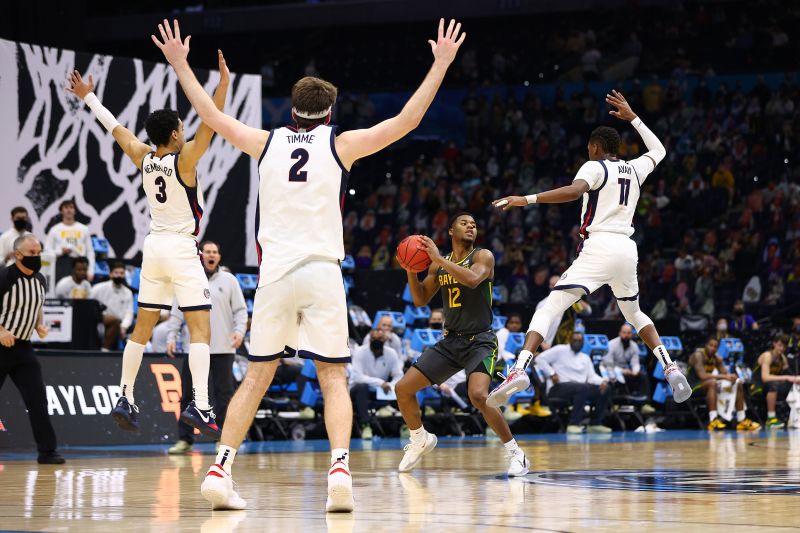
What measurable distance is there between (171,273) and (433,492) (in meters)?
2.95

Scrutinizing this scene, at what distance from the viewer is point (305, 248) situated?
635 centimetres

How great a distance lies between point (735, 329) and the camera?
885 inches

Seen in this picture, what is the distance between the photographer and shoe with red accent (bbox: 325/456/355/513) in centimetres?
614

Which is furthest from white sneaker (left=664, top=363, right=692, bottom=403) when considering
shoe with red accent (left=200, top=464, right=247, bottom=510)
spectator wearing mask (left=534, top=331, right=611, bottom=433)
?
spectator wearing mask (left=534, top=331, right=611, bottom=433)

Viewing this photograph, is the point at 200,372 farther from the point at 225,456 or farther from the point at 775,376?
the point at 775,376

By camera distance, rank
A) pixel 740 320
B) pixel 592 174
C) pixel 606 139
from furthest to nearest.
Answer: pixel 740 320
pixel 606 139
pixel 592 174

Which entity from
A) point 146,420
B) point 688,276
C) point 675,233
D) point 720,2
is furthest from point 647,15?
point 146,420

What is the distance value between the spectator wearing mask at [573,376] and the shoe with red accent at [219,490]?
12.6 meters

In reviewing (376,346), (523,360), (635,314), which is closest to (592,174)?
(635,314)

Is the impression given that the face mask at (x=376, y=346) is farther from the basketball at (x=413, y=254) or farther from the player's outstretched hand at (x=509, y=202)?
the player's outstretched hand at (x=509, y=202)

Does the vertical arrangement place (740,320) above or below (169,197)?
below

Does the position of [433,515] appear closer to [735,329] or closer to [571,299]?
[571,299]

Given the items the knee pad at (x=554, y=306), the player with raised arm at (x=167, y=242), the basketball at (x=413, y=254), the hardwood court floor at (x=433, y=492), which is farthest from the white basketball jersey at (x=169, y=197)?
the knee pad at (x=554, y=306)

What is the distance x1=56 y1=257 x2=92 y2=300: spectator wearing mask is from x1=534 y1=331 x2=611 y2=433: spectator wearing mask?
7.06 metres
